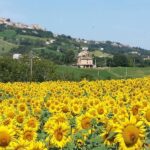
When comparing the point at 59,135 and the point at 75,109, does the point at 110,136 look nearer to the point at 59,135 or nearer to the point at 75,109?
the point at 59,135

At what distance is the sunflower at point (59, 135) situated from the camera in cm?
539

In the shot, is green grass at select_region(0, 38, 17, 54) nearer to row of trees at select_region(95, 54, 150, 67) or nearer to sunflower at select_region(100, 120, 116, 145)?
row of trees at select_region(95, 54, 150, 67)

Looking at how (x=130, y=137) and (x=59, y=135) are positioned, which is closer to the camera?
(x=130, y=137)

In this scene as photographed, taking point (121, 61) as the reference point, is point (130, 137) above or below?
below

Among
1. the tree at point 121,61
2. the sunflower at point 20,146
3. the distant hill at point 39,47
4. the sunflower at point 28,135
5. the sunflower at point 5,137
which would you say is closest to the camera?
the sunflower at point 20,146

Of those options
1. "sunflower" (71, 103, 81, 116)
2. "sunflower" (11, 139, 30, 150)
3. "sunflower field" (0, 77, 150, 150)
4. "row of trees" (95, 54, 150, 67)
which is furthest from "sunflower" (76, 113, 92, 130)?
"row of trees" (95, 54, 150, 67)

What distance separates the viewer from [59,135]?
5.45 metres

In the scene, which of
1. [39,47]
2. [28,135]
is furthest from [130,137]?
[39,47]

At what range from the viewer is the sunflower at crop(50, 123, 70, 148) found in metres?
5.39

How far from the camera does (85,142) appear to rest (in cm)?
599

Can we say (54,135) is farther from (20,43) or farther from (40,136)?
(20,43)

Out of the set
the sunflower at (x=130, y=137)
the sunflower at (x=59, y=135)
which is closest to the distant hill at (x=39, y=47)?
the sunflower at (x=59, y=135)

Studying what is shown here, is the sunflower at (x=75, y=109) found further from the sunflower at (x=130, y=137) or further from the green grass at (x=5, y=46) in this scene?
the green grass at (x=5, y=46)

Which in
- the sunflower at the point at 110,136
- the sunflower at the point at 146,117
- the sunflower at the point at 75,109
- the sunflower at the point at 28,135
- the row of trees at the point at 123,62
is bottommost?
the sunflower at the point at 28,135
